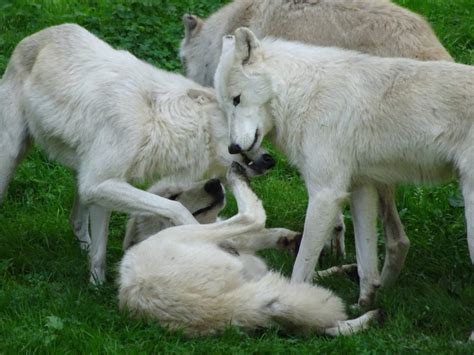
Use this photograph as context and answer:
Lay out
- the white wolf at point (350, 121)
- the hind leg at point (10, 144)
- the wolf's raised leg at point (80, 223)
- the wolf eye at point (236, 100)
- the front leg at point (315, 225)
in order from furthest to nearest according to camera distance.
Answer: the wolf's raised leg at point (80, 223) → the hind leg at point (10, 144) → the wolf eye at point (236, 100) → the front leg at point (315, 225) → the white wolf at point (350, 121)

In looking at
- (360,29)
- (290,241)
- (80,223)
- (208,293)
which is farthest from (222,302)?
(360,29)

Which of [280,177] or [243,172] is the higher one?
[243,172]

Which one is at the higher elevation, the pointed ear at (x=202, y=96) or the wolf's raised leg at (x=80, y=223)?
the pointed ear at (x=202, y=96)

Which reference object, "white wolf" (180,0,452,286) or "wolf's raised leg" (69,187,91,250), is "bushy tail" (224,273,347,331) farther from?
"wolf's raised leg" (69,187,91,250)

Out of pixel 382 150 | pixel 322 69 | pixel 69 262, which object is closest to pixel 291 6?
pixel 322 69

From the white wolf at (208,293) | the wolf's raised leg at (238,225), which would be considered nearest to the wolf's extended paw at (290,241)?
the wolf's raised leg at (238,225)

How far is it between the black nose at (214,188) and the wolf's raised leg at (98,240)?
0.73 meters

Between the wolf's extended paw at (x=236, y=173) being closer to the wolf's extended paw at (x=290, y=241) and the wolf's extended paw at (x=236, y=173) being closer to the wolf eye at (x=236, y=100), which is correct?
the wolf eye at (x=236, y=100)

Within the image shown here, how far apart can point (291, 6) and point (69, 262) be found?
8.59 feet

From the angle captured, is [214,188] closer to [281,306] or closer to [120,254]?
[120,254]

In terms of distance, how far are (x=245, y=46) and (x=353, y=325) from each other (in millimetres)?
1950

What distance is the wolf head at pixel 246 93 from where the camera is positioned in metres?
6.64

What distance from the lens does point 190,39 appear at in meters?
9.37

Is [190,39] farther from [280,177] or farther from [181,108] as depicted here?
[181,108]
